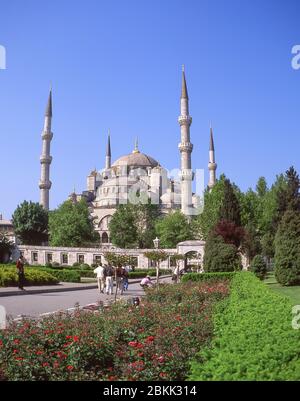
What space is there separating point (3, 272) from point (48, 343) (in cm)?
1374

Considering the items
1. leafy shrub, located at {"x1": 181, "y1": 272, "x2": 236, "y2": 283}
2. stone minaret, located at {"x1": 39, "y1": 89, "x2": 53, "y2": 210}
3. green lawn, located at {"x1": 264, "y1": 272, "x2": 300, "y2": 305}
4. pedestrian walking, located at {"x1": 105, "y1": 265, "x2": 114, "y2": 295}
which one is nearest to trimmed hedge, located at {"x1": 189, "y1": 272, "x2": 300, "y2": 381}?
green lawn, located at {"x1": 264, "y1": 272, "x2": 300, "y2": 305}

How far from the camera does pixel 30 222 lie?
59.5m

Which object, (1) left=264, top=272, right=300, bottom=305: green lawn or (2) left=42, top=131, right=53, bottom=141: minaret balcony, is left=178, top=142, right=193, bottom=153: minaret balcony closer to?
(2) left=42, top=131, right=53, bottom=141: minaret balcony

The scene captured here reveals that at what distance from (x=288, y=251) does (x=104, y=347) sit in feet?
54.3

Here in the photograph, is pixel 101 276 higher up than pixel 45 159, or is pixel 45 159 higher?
pixel 45 159

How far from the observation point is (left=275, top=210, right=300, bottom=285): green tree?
68.3 feet

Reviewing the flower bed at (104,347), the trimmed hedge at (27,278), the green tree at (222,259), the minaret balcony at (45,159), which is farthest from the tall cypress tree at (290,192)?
the minaret balcony at (45,159)

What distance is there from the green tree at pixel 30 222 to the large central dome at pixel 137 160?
26572 millimetres

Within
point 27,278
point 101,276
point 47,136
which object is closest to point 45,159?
point 47,136

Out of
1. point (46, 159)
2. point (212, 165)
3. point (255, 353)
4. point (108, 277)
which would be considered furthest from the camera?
point (212, 165)

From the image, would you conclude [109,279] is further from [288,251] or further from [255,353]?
[255,353]

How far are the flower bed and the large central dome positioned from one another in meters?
78.5

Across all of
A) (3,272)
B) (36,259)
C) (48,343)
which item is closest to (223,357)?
(48,343)

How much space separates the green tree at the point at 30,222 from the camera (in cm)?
5872
